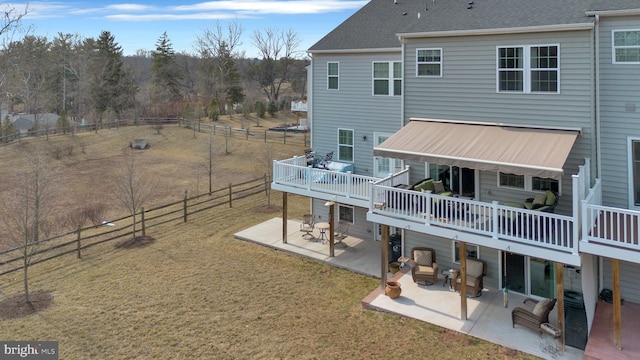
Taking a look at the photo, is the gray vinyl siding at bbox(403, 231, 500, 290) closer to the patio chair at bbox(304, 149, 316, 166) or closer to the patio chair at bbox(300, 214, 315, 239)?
the patio chair at bbox(300, 214, 315, 239)

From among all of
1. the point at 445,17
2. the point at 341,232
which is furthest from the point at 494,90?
the point at 341,232

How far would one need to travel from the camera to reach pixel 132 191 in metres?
19.1

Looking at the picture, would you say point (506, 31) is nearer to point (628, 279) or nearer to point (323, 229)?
point (628, 279)

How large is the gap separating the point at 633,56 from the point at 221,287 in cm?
1341

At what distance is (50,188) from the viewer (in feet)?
87.9

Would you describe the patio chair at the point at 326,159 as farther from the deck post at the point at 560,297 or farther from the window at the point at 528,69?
the deck post at the point at 560,297

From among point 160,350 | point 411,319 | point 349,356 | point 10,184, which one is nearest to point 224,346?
point 160,350

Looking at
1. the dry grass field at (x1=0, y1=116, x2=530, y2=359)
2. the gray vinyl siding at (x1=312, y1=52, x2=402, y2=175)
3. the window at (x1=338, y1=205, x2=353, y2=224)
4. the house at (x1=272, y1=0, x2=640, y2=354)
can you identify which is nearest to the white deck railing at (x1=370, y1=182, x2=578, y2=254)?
the house at (x1=272, y1=0, x2=640, y2=354)

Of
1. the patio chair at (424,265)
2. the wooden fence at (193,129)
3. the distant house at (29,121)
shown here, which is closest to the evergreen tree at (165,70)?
the wooden fence at (193,129)

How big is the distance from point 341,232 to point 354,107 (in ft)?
17.3

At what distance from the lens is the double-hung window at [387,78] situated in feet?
54.0

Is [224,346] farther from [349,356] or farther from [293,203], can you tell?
[293,203]

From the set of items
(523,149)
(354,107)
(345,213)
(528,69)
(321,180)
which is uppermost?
(528,69)

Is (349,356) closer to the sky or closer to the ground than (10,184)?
closer to the ground
